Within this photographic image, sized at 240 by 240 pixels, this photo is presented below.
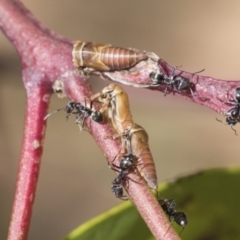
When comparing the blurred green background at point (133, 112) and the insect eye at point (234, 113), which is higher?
the blurred green background at point (133, 112)

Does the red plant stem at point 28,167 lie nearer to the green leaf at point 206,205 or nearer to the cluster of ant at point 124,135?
the cluster of ant at point 124,135

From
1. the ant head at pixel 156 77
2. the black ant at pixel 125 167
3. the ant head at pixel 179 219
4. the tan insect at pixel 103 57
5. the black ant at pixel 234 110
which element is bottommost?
the ant head at pixel 179 219

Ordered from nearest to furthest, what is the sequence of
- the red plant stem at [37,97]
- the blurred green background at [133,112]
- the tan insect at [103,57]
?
the red plant stem at [37,97], the tan insect at [103,57], the blurred green background at [133,112]

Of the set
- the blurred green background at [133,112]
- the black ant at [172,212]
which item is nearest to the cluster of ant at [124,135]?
the black ant at [172,212]

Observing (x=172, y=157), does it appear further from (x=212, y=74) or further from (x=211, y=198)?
(x=211, y=198)

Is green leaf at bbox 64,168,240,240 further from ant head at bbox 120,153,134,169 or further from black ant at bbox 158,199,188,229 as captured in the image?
ant head at bbox 120,153,134,169
